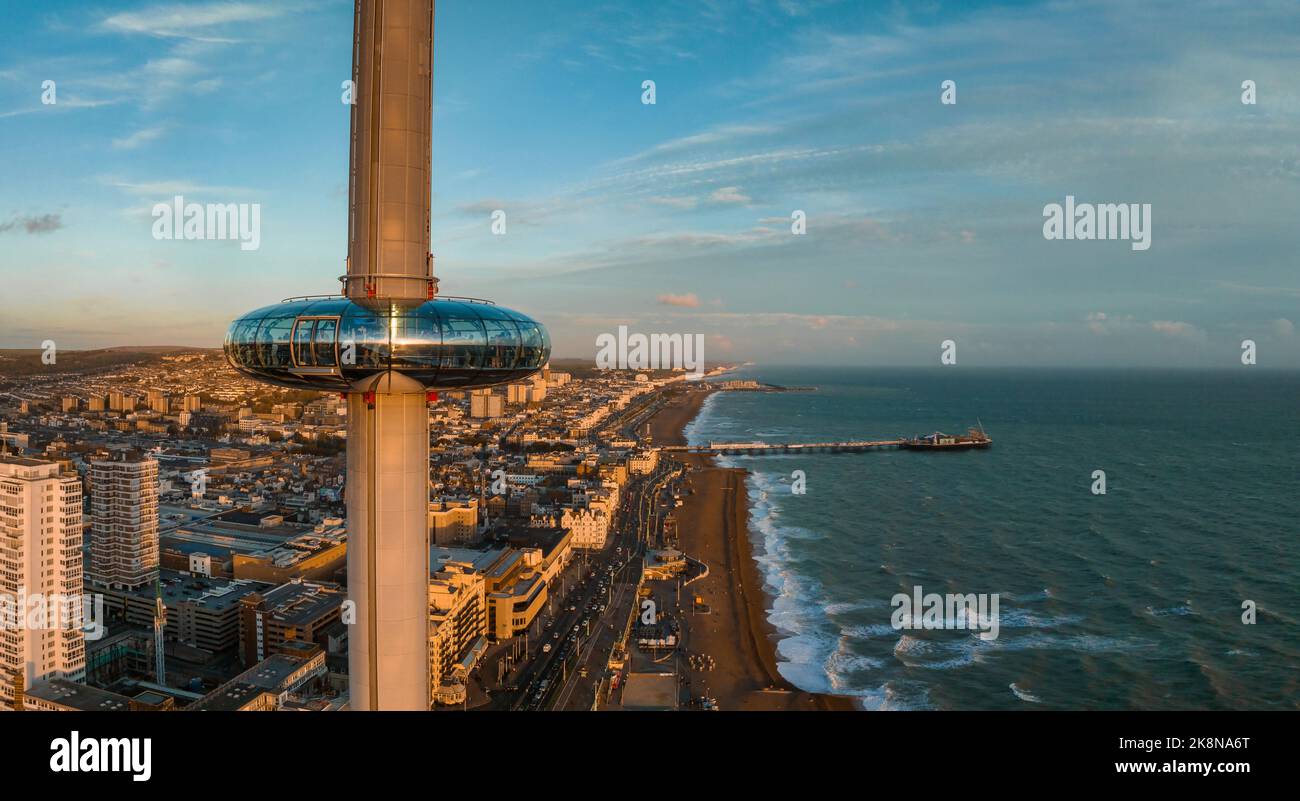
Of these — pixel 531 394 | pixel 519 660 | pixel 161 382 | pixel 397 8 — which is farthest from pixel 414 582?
pixel 531 394

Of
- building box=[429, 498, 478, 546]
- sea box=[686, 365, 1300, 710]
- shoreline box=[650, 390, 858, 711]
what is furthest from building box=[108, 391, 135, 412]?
shoreline box=[650, 390, 858, 711]

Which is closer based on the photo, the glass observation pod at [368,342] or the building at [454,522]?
the glass observation pod at [368,342]

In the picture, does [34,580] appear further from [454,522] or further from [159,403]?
[159,403]

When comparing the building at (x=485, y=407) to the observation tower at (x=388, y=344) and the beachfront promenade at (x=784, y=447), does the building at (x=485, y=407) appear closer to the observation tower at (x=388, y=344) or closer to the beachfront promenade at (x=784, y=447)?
the beachfront promenade at (x=784, y=447)

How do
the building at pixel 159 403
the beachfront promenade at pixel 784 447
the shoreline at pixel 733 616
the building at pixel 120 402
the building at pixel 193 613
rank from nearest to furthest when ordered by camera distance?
the shoreline at pixel 733 616, the building at pixel 193 613, the beachfront promenade at pixel 784 447, the building at pixel 120 402, the building at pixel 159 403

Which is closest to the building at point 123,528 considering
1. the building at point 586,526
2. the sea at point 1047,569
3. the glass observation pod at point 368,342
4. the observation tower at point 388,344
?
the building at point 586,526

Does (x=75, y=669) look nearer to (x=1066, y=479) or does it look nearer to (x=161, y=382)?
(x=1066, y=479)

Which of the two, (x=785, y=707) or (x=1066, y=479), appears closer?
(x=785, y=707)

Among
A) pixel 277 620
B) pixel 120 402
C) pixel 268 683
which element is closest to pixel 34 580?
pixel 277 620
